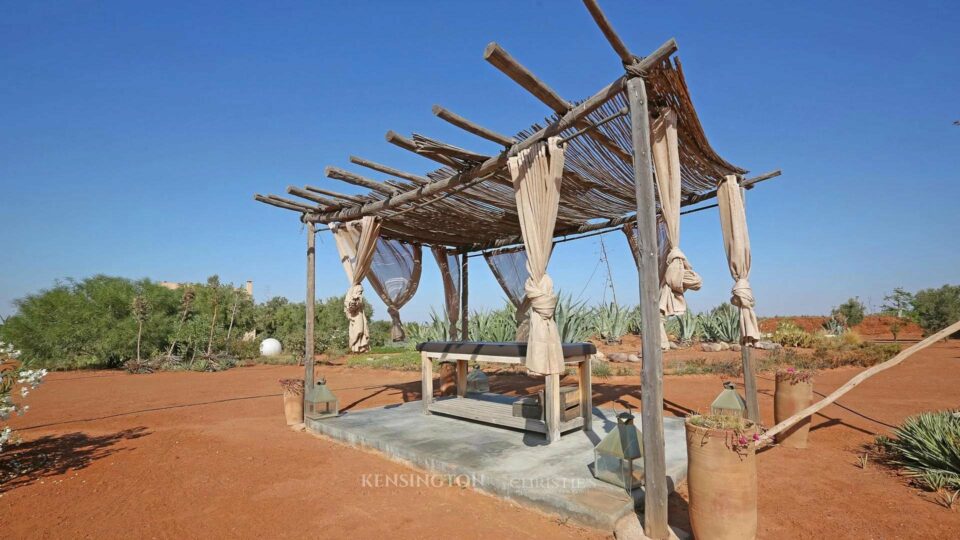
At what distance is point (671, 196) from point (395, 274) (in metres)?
4.58

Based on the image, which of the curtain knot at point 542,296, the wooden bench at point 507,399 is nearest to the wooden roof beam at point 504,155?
the curtain knot at point 542,296

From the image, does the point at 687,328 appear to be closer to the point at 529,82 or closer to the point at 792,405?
the point at 792,405

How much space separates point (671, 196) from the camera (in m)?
3.22

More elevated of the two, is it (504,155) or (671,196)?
(504,155)

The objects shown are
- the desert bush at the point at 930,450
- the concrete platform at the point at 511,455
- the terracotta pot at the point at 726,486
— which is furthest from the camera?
the desert bush at the point at 930,450

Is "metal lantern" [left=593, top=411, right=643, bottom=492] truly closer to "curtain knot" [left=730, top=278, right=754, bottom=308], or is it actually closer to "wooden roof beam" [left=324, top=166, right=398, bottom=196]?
"curtain knot" [left=730, top=278, right=754, bottom=308]

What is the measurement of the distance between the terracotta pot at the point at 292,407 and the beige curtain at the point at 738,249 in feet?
16.1

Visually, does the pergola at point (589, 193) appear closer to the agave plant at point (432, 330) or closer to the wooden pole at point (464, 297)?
the wooden pole at point (464, 297)

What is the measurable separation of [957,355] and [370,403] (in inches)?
489

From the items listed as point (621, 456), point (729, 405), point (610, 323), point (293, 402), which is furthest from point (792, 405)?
point (610, 323)

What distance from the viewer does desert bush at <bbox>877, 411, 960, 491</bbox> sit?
10.2 ft

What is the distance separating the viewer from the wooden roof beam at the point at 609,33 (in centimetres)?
238

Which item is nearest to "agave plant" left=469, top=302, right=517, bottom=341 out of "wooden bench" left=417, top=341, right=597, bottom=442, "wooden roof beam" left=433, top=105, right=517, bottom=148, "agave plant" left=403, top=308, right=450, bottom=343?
"agave plant" left=403, top=308, right=450, bottom=343

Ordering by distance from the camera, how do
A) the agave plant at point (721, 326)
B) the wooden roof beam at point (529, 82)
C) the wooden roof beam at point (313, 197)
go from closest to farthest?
the wooden roof beam at point (529, 82)
the wooden roof beam at point (313, 197)
the agave plant at point (721, 326)
